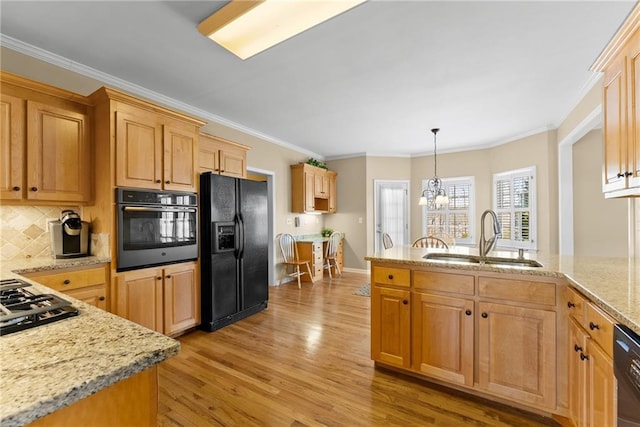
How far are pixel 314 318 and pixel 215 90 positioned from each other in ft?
9.57

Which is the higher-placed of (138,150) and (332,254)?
(138,150)

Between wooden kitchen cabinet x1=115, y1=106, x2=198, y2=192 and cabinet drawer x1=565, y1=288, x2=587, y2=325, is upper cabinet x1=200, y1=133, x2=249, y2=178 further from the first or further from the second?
cabinet drawer x1=565, y1=288, x2=587, y2=325

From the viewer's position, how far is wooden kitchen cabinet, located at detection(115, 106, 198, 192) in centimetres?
244

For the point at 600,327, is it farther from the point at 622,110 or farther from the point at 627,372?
the point at 622,110

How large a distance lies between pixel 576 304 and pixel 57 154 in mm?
3764

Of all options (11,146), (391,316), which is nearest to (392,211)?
(391,316)

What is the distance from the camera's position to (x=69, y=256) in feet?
7.62

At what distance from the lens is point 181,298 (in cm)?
288

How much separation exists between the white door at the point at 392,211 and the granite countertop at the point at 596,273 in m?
3.76

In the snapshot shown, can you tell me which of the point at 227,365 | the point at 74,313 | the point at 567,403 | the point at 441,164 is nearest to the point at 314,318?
the point at 227,365

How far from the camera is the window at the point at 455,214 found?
5.86 m

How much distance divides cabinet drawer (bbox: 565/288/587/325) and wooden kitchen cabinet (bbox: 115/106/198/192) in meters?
3.21

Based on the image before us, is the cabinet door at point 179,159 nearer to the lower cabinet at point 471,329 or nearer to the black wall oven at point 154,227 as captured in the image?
the black wall oven at point 154,227

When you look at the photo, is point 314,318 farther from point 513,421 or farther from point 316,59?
point 316,59
